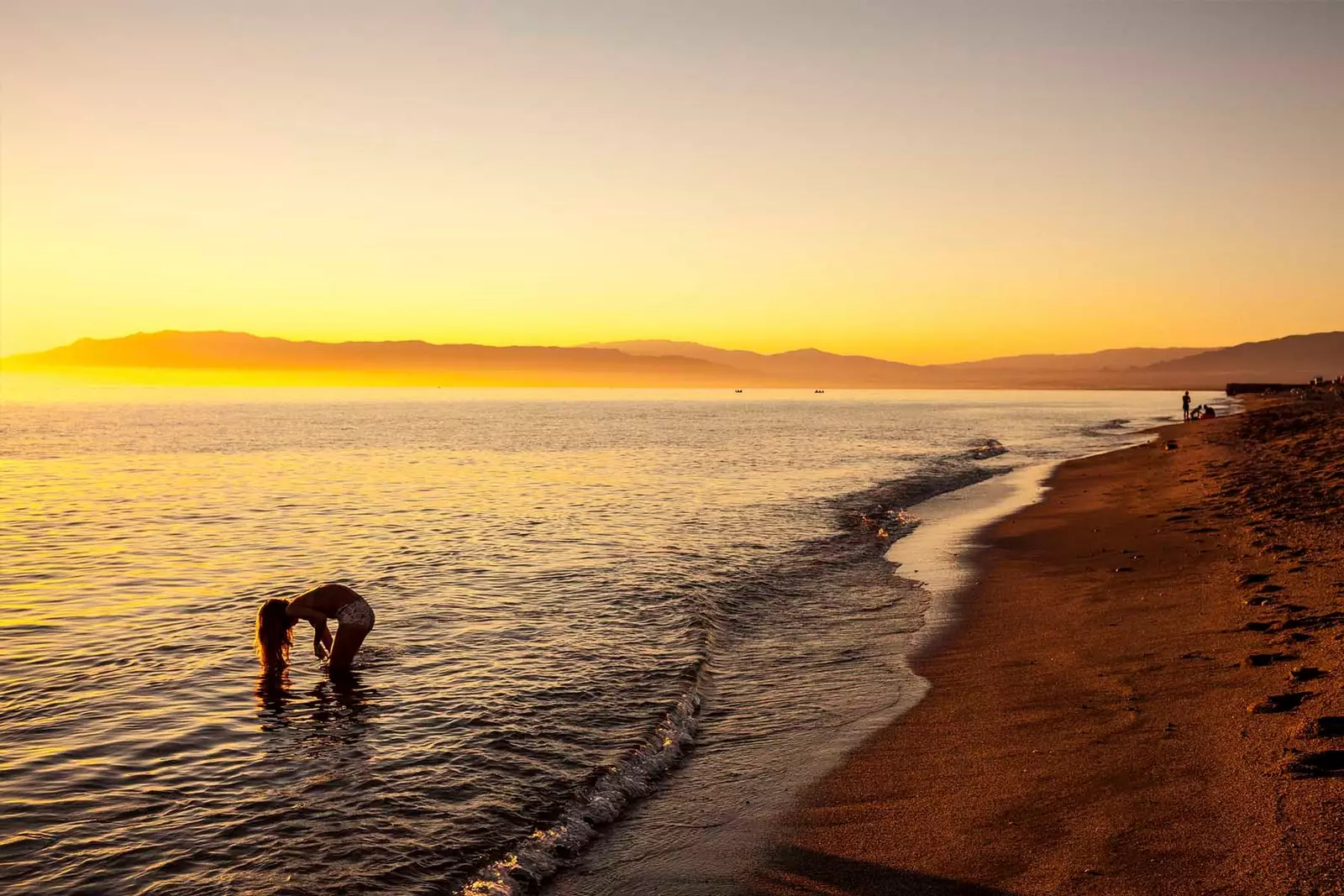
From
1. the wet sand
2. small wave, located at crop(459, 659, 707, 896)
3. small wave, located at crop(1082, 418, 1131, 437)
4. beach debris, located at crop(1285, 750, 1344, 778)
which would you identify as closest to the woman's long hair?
small wave, located at crop(459, 659, 707, 896)

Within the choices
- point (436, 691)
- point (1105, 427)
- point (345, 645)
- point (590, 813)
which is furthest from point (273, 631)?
point (1105, 427)

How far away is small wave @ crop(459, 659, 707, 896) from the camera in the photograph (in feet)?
23.9

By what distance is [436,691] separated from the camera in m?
12.0

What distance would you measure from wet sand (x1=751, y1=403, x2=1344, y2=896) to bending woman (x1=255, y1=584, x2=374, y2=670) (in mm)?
7569

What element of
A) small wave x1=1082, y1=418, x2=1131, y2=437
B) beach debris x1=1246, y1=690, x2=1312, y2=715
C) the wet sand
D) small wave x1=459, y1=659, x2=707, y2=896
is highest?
small wave x1=1082, y1=418, x2=1131, y2=437

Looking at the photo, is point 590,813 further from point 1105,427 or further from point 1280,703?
point 1105,427

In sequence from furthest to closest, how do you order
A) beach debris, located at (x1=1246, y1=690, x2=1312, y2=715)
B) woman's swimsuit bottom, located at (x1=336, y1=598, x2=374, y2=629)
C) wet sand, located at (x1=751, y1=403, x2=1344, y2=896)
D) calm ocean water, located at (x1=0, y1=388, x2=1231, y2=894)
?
1. woman's swimsuit bottom, located at (x1=336, y1=598, x2=374, y2=629)
2. beach debris, located at (x1=1246, y1=690, x2=1312, y2=715)
3. calm ocean water, located at (x1=0, y1=388, x2=1231, y2=894)
4. wet sand, located at (x1=751, y1=403, x2=1344, y2=896)

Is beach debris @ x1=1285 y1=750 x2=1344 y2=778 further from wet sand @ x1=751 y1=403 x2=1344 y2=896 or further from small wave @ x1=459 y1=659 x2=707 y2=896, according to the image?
small wave @ x1=459 y1=659 x2=707 y2=896

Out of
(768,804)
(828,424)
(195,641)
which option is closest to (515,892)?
(768,804)

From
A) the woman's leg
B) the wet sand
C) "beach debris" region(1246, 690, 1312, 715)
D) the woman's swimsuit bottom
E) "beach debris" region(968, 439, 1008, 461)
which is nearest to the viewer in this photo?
the wet sand

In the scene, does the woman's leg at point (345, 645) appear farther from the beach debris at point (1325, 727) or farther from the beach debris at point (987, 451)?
the beach debris at point (987, 451)

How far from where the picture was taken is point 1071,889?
630cm

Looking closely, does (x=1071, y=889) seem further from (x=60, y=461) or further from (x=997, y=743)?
(x=60, y=461)

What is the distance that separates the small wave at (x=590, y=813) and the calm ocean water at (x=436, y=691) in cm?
4
